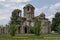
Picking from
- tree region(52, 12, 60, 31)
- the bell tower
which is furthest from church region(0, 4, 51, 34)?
tree region(52, 12, 60, 31)

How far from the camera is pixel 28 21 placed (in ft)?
371

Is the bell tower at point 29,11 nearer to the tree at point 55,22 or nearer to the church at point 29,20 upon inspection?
the church at point 29,20

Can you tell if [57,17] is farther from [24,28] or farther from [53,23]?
[24,28]

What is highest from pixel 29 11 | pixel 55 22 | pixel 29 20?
pixel 29 11

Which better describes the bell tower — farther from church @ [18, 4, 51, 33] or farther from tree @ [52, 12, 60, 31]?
tree @ [52, 12, 60, 31]

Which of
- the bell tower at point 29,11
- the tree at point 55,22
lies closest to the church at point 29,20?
the bell tower at point 29,11

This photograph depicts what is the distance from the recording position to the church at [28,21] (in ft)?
359

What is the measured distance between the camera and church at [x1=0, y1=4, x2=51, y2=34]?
359 ft

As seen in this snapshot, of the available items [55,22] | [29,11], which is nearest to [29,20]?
[29,11]

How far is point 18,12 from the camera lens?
116 meters

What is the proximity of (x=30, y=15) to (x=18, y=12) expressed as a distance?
22.9 feet

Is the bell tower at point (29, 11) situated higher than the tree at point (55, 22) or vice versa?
the bell tower at point (29, 11)

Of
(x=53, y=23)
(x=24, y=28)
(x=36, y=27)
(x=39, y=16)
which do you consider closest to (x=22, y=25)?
(x=24, y=28)

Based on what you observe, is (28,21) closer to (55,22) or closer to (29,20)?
(29,20)
